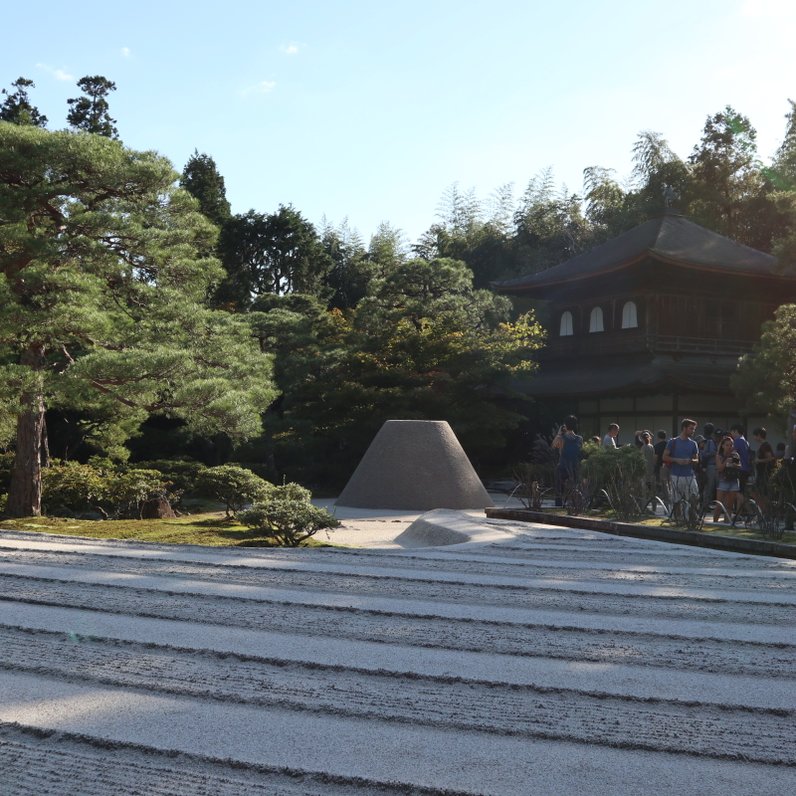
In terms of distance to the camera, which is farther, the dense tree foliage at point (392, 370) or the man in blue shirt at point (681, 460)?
the dense tree foliage at point (392, 370)

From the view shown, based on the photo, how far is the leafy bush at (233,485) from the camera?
12836 mm

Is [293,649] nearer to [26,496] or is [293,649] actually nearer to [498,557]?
[498,557]

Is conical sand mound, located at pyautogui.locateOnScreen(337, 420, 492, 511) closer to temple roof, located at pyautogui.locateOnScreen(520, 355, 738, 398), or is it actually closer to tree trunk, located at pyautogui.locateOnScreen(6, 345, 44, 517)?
tree trunk, located at pyautogui.locateOnScreen(6, 345, 44, 517)

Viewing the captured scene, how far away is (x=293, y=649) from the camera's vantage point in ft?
15.2

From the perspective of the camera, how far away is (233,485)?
13.0m

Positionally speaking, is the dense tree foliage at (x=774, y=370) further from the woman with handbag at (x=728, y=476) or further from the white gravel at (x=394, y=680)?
the white gravel at (x=394, y=680)

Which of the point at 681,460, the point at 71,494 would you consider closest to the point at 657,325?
the point at 681,460

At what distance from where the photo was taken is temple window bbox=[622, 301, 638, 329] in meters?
25.5

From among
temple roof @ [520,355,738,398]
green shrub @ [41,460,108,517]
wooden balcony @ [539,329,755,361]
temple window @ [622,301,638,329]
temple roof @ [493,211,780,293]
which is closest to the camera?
green shrub @ [41,460,108,517]

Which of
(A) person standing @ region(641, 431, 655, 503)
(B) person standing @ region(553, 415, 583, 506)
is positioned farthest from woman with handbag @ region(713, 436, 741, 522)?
(B) person standing @ region(553, 415, 583, 506)

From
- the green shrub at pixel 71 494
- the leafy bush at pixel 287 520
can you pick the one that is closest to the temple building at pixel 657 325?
the green shrub at pixel 71 494

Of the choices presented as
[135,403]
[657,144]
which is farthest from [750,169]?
[135,403]

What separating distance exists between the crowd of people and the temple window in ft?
37.2

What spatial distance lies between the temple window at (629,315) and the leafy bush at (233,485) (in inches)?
589
